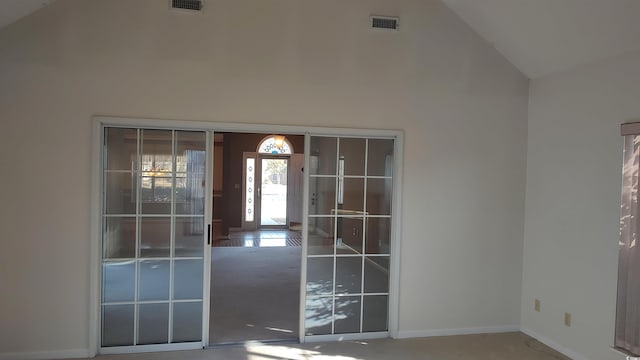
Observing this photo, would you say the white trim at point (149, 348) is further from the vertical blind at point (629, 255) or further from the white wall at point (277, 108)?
the vertical blind at point (629, 255)

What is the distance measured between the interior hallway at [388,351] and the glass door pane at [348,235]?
0.23m

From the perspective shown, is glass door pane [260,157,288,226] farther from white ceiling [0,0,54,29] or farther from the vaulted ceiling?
white ceiling [0,0,54,29]

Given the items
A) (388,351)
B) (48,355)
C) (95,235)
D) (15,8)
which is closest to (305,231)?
(388,351)

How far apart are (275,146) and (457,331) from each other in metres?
8.21

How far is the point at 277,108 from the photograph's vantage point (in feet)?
13.0

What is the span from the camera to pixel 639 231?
327 cm

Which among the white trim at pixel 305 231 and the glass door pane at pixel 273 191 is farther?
the glass door pane at pixel 273 191

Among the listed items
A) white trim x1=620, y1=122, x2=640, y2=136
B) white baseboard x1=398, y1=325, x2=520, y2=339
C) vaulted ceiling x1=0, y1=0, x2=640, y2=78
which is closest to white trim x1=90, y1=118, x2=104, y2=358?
vaulted ceiling x1=0, y1=0, x2=640, y2=78

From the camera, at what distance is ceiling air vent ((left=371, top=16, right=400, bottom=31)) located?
13.6 feet

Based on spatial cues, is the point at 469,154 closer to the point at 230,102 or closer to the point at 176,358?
the point at 230,102

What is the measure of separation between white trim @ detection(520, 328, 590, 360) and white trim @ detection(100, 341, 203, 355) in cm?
327

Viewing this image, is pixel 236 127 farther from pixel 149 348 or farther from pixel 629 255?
pixel 629 255

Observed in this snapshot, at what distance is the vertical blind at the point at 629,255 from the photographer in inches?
130

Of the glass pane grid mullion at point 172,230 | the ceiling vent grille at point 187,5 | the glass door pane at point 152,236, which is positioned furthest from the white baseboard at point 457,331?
the ceiling vent grille at point 187,5
